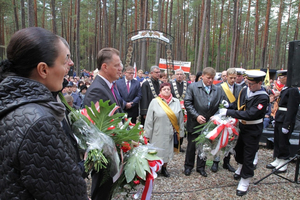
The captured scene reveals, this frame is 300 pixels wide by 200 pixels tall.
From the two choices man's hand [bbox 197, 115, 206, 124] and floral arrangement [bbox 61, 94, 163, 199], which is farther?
man's hand [bbox 197, 115, 206, 124]

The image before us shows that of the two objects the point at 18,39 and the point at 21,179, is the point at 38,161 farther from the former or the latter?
the point at 18,39

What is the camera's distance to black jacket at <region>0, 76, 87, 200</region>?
36.4 inches

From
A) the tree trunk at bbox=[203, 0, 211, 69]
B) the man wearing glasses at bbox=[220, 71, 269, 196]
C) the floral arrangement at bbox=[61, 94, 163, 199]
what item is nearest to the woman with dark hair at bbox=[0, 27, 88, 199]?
the floral arrangement at bbox=[61, 94, 163, 199]

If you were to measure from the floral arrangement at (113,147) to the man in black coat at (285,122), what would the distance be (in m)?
4.04

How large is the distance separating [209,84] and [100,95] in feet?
9.52

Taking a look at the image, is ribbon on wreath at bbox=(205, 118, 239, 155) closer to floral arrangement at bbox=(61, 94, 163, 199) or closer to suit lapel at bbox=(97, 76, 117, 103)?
floral arrangement at bbox=(61, 94, 163, 199)

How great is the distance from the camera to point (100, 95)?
2.32m

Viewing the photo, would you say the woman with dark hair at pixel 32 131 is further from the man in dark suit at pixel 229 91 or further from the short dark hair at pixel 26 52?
the man in dark suit at pixel 229 91

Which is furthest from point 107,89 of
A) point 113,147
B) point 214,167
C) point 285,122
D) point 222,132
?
point 285,122

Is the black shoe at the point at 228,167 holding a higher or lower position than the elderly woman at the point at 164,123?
lower

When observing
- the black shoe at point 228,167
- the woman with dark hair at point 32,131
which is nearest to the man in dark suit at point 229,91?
the black shoe at point 228,167

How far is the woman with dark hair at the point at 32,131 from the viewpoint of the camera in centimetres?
93

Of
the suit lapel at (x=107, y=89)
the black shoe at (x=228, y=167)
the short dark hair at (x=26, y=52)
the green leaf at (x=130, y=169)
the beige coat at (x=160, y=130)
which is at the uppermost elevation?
the short dark hair at (x=26, y=52)

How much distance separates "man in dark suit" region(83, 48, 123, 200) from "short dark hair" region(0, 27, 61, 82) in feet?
3.97
